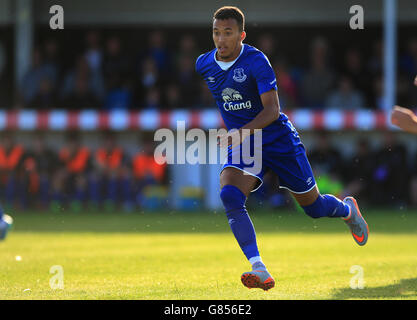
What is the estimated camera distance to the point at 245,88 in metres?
A: 6.62

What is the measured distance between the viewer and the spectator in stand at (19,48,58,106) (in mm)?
18062

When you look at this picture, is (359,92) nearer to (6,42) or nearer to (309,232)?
(309,232)

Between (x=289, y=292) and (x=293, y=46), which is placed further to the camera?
(x=293, y=46)

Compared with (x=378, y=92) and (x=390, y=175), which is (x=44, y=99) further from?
(x=390, y=175)

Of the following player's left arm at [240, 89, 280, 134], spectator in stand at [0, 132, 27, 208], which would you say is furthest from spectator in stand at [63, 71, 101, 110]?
player's left arm at [240, 89, 280, 134]

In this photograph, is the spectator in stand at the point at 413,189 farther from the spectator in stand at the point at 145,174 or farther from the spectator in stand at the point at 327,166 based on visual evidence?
the spectator in stand at the point at 145,174

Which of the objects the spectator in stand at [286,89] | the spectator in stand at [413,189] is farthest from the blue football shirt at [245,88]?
the spectator in stand at [413,189]

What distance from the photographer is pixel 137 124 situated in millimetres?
17156

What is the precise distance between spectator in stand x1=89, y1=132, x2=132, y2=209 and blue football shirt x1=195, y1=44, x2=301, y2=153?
33.9 ft

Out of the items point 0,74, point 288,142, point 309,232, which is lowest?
point 309,232

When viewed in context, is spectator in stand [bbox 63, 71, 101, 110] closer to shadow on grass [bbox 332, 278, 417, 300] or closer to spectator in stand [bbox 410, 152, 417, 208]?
spectator in stand [bbox 410, 152, 417, 208]
